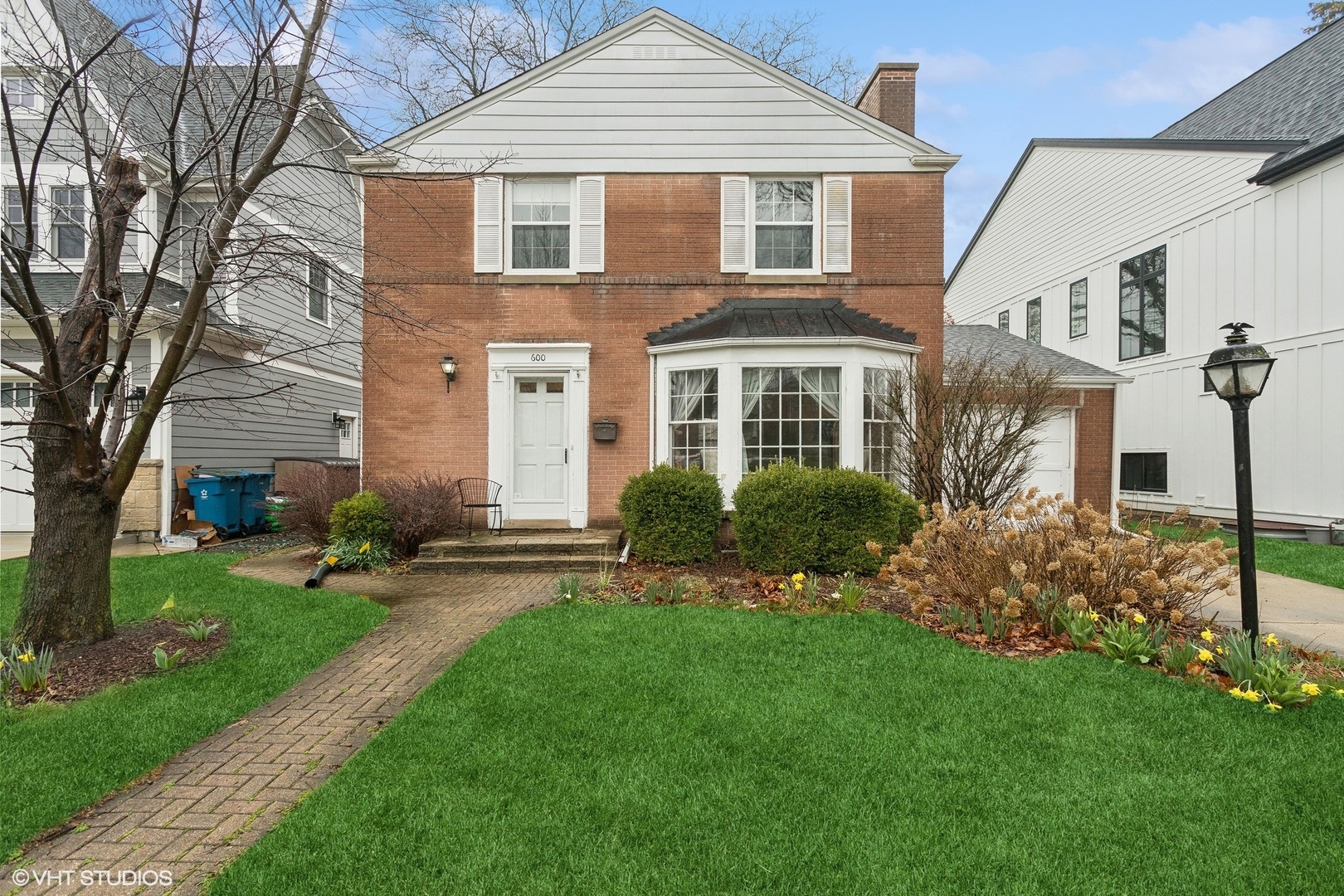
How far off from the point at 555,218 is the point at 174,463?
7.29 meters

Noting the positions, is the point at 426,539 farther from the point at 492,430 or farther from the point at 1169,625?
the point at 1169,625

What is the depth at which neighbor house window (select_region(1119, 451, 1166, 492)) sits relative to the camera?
542 inches

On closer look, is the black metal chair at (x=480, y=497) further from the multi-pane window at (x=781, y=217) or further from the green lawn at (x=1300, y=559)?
the green lawn at (x=1300, y=559)

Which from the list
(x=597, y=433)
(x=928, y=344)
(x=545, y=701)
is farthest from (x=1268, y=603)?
(x=597, y=433)

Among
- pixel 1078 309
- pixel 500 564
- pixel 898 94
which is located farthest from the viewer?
pixel 1078 309

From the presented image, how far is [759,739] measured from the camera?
141 inches

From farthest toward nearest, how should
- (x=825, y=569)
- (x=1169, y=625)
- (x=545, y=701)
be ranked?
(x=825, y=569)
(x=1169, y=625)
(x=545, y=701)

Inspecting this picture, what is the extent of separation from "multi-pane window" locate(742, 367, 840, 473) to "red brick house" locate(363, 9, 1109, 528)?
1307mm

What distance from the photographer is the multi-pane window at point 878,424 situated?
8.98 m

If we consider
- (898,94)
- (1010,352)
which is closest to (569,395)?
(898,94)

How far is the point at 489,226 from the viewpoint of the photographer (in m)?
9.85

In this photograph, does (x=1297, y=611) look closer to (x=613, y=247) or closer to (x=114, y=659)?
(x=613, y=247)

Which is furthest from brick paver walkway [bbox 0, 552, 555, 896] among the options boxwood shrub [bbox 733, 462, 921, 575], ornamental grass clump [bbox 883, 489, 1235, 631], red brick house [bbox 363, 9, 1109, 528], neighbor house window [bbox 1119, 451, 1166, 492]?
neighbor house window [bbox 1119, 451, 1166, 492]

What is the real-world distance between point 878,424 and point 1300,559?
19.1 ft
